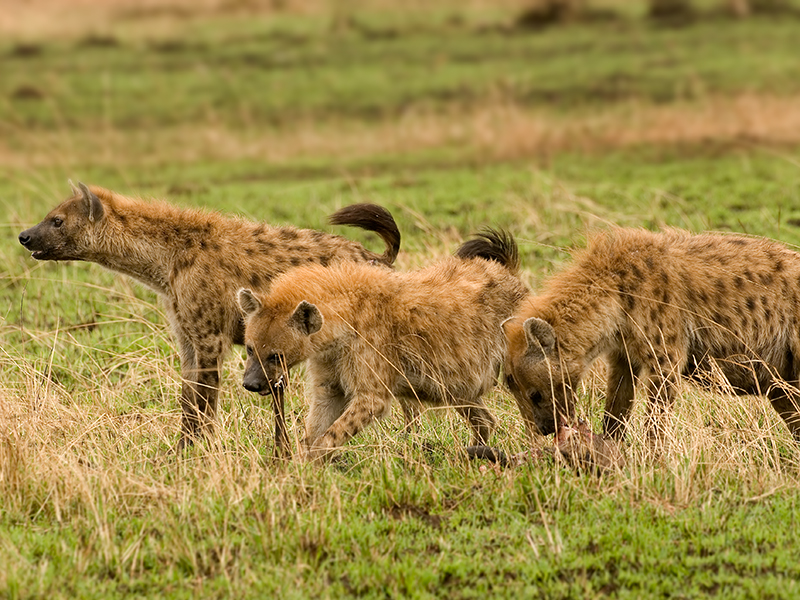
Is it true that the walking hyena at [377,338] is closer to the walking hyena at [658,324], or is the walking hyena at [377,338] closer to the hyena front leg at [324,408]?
the hyena front leg at [324,408]

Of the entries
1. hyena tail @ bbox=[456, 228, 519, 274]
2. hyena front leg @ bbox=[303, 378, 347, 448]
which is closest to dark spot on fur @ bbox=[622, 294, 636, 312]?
hyena tail @ bbox=[456, 228, 519, 274]

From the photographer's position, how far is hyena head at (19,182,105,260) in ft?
23.0

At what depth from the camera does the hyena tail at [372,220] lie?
6.99 meters

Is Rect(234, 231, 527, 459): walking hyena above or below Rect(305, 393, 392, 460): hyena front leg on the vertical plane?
above

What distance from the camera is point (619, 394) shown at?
615 centimetres

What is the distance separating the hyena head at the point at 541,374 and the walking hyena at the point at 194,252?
1.51m

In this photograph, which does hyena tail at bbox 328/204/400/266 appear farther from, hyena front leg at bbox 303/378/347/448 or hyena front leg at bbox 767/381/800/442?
hyena front leg at bbox 767/381/800/442

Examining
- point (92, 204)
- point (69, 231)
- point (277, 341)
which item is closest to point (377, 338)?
point (277, 341)

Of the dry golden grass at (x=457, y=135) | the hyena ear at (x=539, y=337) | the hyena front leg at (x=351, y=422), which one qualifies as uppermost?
the hyena ear at (x=539, y=337)

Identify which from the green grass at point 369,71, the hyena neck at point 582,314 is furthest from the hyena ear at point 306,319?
the green grass at point 369,71

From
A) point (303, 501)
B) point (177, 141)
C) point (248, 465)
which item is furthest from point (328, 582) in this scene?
point (177, 141)

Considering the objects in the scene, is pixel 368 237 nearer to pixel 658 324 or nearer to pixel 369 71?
pixel 658 324

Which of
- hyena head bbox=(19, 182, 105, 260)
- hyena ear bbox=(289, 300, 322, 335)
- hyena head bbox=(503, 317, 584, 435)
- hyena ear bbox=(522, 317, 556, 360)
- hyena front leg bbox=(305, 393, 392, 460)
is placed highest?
hyena head bbox=(19, 182, 105, 260)

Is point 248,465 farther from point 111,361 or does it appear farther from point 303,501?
point 111,361
